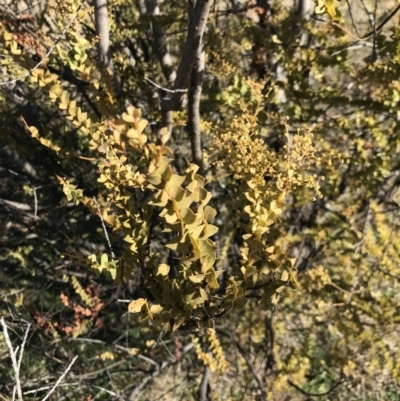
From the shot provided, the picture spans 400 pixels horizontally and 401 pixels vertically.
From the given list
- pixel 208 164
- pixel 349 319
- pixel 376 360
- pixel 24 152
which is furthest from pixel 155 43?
pixel 376 360

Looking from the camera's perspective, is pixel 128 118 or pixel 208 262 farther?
pixel 208 262

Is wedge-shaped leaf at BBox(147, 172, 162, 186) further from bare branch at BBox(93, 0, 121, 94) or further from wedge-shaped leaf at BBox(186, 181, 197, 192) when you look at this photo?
bare branch at BBox(93, 0, 121, 94)

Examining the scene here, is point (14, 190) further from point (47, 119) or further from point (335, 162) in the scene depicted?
point (335, 162)

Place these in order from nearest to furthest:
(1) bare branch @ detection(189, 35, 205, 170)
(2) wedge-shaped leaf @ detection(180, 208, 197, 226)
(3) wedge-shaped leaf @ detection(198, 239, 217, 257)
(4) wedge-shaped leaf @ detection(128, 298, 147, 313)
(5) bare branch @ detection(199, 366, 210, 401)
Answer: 1. (2) wedge-shaped leaf @ detection(180, 208, 197, 226)
2. (3) wedge-shaped leaf @ detection(198, 239, 217, 257)
3. (4) wedge-shaped leaf @ detection(128, 298, 147, 313)
4. (1) bare branch @ detection(189, 35, 205, 170)
5. (5) bare branch @ detection(199, 366, 210, 401)

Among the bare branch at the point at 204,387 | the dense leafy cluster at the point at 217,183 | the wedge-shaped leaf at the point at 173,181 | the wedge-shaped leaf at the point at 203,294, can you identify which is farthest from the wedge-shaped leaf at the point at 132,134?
the bare branch at the point at 204,387

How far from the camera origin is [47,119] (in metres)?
3.15

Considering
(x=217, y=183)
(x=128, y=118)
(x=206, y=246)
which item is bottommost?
(x=217, y=183)

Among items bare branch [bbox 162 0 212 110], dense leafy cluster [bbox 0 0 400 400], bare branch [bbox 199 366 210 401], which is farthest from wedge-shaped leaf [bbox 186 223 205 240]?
bare branch [bbox 199 366 210 401]

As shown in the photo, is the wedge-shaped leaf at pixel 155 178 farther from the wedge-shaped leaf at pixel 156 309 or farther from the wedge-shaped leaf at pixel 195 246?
the wedge-shaped leaf at pixel 156 309

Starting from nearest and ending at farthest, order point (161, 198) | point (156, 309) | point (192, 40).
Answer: point (161, 198), point (156, 309), point (192, 40)

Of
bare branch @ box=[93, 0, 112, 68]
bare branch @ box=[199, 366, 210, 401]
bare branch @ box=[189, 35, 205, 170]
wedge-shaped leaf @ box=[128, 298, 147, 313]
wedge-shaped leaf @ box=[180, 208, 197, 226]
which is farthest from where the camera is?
bare branch @ box=[199, 366, 210, 401]

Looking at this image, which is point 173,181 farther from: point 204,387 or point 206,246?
point 204,387

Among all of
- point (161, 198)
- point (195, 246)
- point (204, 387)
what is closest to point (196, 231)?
point (195, 246)

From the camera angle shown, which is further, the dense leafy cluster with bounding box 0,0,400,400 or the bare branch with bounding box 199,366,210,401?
the bare branch with bounding box 199,366,210,401
